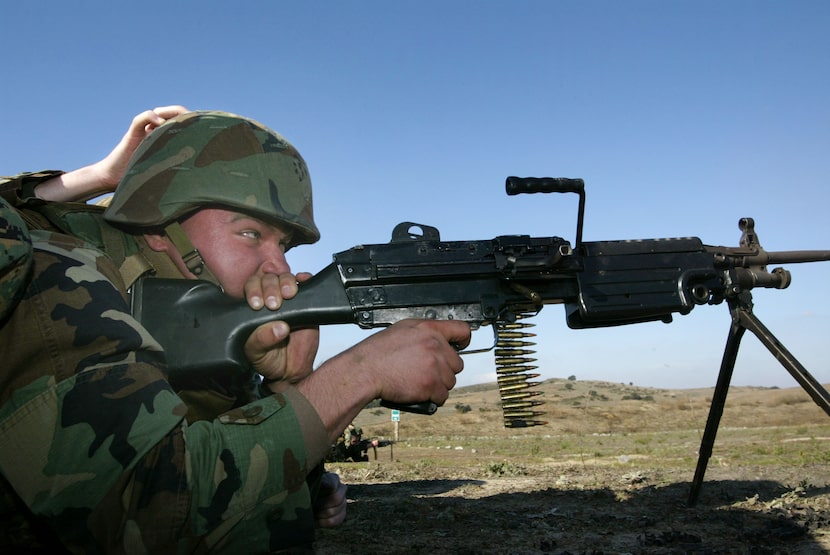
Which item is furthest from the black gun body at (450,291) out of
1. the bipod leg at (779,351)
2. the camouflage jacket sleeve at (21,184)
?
the camouflage jacket sleeve at (21,184)

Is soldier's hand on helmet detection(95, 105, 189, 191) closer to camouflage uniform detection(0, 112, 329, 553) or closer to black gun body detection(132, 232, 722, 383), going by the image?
black gun body detection(132, 232, 722, 383)

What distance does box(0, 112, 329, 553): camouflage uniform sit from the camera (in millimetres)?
2070

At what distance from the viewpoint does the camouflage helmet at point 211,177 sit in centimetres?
359

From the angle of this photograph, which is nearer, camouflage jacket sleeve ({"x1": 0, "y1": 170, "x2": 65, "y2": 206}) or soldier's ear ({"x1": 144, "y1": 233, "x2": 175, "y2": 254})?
camouflage jacket sleeve ({"x1": 0, "y1": 170, "x2": 65, "y2": 206})

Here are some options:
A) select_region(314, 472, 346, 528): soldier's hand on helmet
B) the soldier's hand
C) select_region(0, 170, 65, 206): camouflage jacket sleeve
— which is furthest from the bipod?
select_region(0, 170, 65, 206): camouflage jacket sleeve

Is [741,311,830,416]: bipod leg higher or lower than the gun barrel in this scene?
lower

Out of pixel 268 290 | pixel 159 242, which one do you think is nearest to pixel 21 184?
pixel 159 242

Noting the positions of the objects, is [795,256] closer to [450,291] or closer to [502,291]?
[502,291]

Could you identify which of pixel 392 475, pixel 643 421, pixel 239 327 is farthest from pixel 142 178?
pixel 643 421

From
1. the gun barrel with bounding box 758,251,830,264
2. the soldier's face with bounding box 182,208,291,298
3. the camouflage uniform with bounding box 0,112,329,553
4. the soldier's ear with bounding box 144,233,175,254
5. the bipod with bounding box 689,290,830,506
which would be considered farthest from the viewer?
the gun barrel with bounding box 758,251,830,264

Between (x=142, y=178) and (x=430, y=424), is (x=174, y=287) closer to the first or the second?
(x=142, y=178)

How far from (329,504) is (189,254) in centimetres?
174

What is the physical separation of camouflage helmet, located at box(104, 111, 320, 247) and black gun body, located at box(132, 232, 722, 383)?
45 centimetres

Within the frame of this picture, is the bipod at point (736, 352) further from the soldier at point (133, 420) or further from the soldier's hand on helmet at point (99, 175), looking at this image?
the soldier's hand on helmet at point (99, 175)
